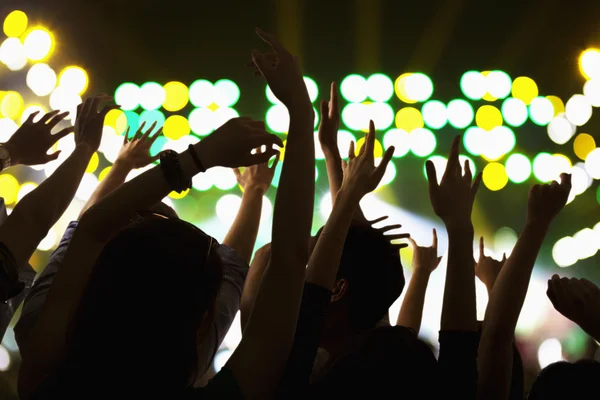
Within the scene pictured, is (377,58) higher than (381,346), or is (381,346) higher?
(377,58)

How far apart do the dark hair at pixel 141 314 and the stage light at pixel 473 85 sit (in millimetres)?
1408

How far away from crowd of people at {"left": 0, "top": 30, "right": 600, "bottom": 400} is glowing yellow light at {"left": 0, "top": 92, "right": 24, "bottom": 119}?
0.96m

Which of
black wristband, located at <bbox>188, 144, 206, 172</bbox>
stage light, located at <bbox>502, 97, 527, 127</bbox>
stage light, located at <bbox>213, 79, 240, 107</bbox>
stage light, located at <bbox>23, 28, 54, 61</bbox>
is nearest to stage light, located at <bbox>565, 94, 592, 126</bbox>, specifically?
stage light, located at <bbox>502, 97, 527, 127</bbox>

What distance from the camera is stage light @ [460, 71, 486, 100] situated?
1.83 m

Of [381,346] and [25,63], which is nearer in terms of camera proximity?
[381,346]

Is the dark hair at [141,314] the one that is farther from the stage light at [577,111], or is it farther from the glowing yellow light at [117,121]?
the stage light at [577,111]

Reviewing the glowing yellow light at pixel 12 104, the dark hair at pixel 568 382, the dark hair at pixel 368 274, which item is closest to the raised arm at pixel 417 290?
the dark hair at pixel 368 274

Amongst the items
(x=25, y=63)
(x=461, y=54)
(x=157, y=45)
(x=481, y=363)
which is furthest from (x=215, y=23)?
(x=481, y=363)

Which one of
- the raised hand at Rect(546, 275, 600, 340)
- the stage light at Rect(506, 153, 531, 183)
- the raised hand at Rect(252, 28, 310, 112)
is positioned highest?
the stage light at Rect(506, 153, 531, 183)

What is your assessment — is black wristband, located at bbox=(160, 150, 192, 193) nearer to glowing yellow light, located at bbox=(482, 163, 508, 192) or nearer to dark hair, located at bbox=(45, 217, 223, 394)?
dark hair, located at bbox=(45, 217, 223, 394)

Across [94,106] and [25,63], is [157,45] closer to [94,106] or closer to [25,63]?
[25,63]

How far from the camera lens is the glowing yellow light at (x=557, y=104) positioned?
1839 mm

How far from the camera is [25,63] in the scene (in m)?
1.91

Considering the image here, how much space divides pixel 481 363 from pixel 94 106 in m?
0.74
